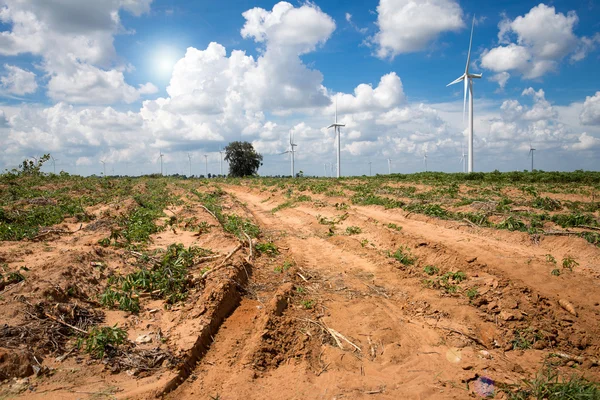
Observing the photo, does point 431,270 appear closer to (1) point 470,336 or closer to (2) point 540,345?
(1) point 470,336

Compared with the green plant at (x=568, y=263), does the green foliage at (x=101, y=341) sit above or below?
A: below

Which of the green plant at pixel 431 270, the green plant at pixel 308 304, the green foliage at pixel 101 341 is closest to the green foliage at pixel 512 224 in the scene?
the green plant at pixel 431 270

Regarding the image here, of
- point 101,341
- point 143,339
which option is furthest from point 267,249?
point 101,341

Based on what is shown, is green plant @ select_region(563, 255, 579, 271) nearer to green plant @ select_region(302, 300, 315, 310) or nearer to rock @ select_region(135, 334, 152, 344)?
green plant @ select_region(302, 300, 315, 310)

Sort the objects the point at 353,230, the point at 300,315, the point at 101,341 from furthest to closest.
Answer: the point at 353,230, the point at 300,315, the point at 101,341

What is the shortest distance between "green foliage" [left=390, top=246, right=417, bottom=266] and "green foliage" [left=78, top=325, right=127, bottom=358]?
613 centimetres

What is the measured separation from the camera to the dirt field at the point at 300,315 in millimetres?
4141

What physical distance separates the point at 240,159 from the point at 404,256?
60.1m

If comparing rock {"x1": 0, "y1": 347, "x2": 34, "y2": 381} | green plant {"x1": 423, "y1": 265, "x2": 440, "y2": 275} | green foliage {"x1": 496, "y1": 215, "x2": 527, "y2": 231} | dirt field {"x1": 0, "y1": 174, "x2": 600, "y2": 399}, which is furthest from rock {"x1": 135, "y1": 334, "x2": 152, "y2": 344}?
green foliage {"x1": 496, "y1": 215, "x2": 527, "y2": 231}

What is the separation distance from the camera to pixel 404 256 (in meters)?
8.70

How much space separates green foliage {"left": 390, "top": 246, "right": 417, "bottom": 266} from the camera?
27.7ft

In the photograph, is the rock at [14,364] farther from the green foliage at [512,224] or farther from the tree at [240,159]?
the tree at [240,159]

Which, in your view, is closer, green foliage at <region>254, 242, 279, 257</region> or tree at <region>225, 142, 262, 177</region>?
green foliage at <region>254, 242, 279, 257</region>

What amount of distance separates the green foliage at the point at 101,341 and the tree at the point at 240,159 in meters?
62.7
